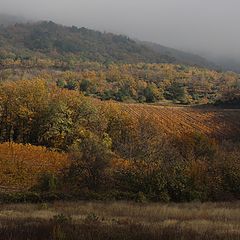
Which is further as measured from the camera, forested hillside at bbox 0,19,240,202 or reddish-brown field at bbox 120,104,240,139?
reddish-brown field at bbox 120,104,240,139

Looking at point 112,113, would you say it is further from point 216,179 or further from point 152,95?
point 152,95

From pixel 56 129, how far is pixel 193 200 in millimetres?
53195

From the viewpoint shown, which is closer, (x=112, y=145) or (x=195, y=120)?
(x=112, y=145)

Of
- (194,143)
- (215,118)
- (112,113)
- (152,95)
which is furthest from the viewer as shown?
(152,95)

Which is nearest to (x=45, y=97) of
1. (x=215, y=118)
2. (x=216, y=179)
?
(x=215, y=118)

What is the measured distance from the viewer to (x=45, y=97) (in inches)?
3656

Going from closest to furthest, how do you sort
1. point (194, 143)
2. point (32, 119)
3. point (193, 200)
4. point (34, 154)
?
point (193, 200) < point (34, 154) < point (194, 143) < point (32, 119)

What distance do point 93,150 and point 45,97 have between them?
54304mm

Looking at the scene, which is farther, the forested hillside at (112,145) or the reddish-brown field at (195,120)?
the reddish-brown field at (195,120)

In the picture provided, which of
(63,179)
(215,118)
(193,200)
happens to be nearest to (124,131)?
(215,118)

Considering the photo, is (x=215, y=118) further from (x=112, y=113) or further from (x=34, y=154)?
(x=34, y=154)

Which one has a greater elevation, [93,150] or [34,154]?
[93,150]

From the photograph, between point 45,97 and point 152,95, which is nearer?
point 45,97

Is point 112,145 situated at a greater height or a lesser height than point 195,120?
lesser
